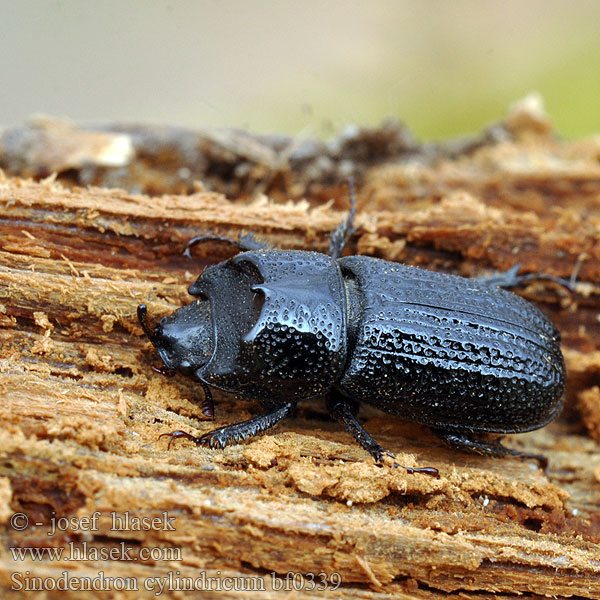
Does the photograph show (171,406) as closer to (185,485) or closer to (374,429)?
(185,485)

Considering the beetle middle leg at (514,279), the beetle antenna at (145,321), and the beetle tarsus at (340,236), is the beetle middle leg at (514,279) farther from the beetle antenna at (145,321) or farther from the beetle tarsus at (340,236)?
the beetle antenna at (145,321)

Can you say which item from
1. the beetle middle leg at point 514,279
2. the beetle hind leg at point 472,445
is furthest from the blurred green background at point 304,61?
the beetle hind leg at point 472,445

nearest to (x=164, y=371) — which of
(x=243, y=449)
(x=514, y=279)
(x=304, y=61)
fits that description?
(x=243, y=449)

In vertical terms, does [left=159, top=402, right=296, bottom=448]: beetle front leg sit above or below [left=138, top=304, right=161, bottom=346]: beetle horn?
below

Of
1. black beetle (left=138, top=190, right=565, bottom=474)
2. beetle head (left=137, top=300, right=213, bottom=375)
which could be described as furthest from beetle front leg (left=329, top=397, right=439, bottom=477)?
beetle head (left=137, top=300, right=213, bottom=375)

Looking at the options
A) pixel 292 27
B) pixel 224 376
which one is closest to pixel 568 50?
pixel 292 27

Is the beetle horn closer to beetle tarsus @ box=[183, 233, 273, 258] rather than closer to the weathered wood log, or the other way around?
the weathered wood log
